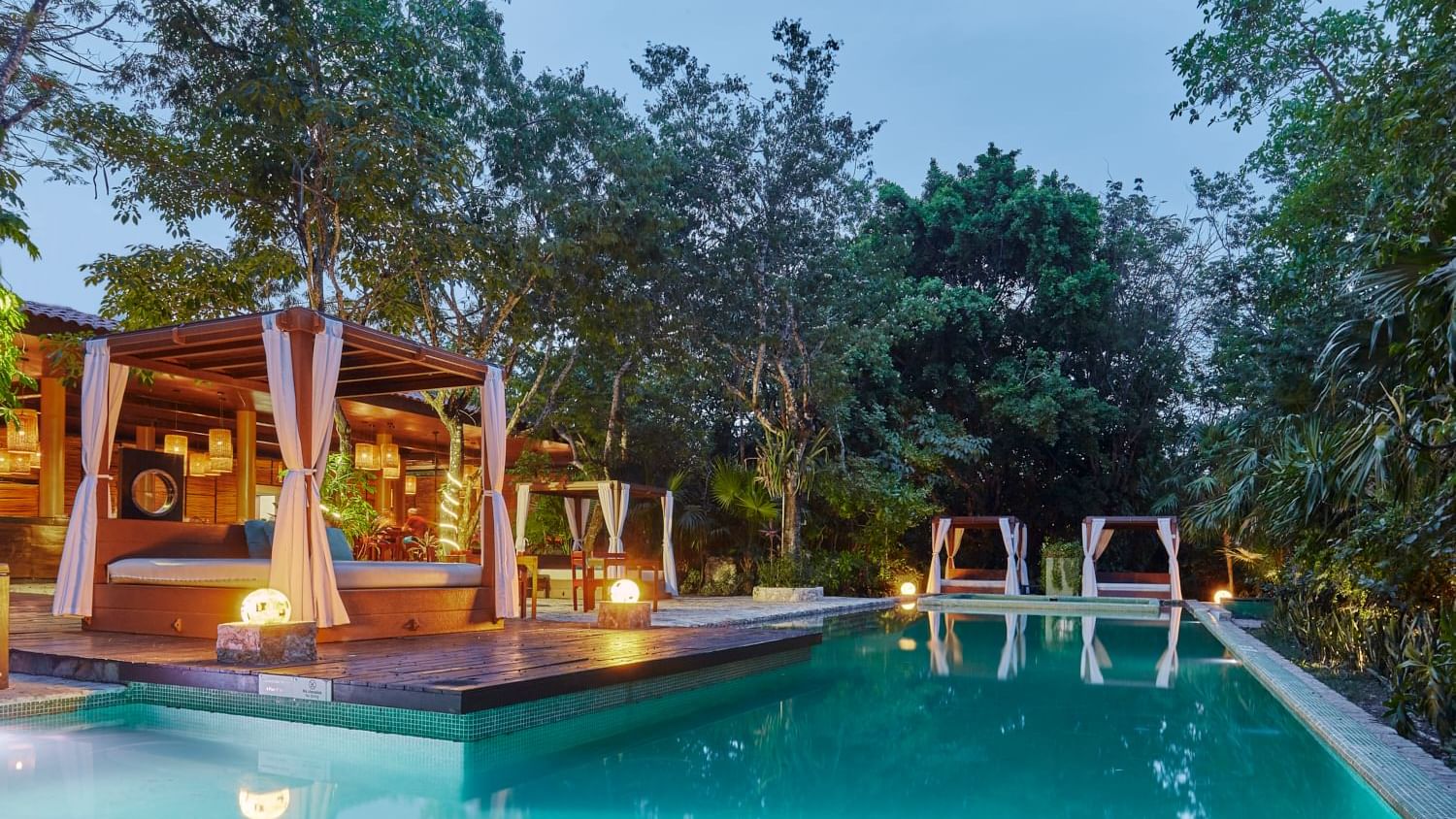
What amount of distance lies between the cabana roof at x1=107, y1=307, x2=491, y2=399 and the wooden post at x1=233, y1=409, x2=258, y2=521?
5.95 m

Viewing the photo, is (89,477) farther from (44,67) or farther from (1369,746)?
(1369,746)

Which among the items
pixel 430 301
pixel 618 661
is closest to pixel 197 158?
pixel 430 301

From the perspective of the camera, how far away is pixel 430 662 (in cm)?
585

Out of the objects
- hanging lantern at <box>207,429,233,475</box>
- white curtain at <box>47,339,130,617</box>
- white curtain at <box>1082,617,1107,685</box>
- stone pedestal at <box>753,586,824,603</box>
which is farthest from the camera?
stone pedestal at <box>753,586,824,603</box>

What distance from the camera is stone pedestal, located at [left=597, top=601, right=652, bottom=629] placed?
329 inches

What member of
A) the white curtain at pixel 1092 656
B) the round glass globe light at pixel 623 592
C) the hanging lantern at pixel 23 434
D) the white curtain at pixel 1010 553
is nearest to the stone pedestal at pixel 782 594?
the white curtain at pixel 1092 656

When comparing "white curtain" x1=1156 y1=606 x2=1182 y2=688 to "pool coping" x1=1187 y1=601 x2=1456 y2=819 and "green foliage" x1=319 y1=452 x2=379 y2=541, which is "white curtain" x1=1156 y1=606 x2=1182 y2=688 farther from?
"green foliage" x1=319 y1=452 x2=379 y2=541

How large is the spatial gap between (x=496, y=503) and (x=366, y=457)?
6.32 metres

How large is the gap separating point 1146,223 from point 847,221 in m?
8.93

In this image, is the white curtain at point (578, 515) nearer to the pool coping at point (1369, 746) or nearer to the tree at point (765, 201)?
the tree at point (765, 201)

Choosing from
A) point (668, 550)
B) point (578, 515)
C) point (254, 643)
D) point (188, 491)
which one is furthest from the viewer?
point (188, 491)

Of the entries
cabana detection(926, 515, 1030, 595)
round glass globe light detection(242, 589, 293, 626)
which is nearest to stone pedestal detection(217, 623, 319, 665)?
round glass globe light detection(242, 589, 293, 626)

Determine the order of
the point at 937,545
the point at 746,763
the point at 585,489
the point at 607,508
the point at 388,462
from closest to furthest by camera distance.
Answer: the point at 746,763 → the point at 607,508 → the point at 585,489 → the point at 388,462 → the point at 937,545

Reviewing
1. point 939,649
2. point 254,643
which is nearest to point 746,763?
point 254,643
